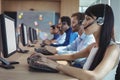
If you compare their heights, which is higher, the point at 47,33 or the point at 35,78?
the point at 35,78

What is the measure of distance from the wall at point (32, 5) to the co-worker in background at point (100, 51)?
7159 mm

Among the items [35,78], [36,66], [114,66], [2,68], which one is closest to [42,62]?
[36,66]

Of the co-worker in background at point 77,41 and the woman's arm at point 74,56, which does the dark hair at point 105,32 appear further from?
the co-worker in background at point 77,41

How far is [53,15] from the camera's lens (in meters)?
8.44

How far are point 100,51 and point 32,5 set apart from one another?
755 centimetres

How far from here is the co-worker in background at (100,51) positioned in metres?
1.27

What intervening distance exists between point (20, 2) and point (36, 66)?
25.0 feet

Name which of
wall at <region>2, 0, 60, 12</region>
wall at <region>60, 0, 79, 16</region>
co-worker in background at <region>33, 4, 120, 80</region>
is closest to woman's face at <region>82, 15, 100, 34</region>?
co-worker in background at <region>33, 4, 120, 80</region>

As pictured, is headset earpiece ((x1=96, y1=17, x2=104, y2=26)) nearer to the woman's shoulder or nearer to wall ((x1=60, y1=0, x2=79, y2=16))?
the woman's shoulder

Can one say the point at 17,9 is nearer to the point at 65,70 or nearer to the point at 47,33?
the point at 47,33

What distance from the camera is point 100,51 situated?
146cm

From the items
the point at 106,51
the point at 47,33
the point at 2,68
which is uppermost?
the point at 106,51

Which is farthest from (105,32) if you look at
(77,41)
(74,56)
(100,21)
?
(77,41)

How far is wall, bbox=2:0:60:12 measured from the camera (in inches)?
344
